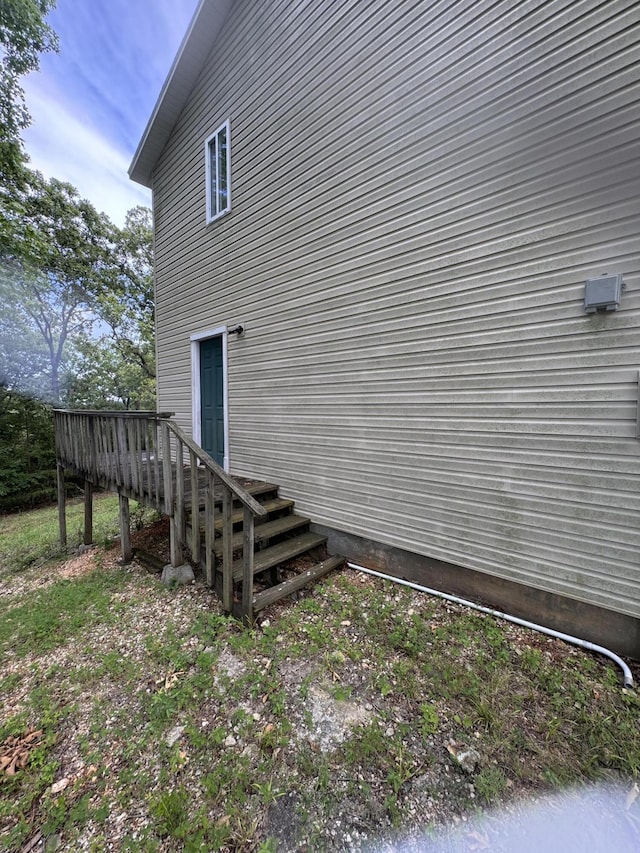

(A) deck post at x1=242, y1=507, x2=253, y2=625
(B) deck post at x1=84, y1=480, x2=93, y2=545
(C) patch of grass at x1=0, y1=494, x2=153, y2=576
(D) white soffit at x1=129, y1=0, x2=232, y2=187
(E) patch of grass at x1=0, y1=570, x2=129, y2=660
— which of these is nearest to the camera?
(A) deck post at x1=242, y1=507, x2=253, y2=625

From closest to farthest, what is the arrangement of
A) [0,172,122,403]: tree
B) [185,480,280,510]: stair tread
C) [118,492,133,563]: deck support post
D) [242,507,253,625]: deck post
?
[242,507,253,625]: deck post < [185,480,280,510]: stair tread < [118,492,133,563]: deck support post < [0,172,122,403]: tree

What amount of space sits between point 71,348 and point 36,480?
6.75 metres

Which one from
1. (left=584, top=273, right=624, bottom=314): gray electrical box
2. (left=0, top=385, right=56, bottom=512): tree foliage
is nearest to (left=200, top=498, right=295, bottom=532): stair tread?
(left=584, top=273, right=624, bottom=314): gray electrical box

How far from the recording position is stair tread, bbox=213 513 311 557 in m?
3.09

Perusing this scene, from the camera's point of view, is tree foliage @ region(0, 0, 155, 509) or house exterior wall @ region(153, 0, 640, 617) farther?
tree foliage @ region(0, 0, 155, 509)

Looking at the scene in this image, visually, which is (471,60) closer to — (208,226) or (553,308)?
(553,308)

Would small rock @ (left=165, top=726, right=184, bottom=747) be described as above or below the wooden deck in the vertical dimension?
below

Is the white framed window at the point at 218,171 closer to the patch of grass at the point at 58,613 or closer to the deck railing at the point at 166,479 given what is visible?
Answer: the deck railing at the point at 166,479

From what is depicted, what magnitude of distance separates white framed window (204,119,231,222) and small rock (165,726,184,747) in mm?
5865

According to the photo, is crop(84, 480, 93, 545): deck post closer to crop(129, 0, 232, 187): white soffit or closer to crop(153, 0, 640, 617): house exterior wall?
crop(153, 0, 640, 617): house exterior wall

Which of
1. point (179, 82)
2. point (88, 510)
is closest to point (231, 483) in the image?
point (88, 510)

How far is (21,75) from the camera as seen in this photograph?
7789mm

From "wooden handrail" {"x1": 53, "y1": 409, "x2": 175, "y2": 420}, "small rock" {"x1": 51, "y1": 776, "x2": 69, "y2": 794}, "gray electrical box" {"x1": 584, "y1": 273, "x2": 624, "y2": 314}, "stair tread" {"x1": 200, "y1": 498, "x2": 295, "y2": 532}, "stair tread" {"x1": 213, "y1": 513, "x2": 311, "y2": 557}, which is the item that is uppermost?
"gray electrical box" {"x1": 584, "y1": 273, "x2": 624, "y2": 314}

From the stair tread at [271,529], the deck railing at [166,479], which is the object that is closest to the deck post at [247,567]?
the deck railing at [166,479]
